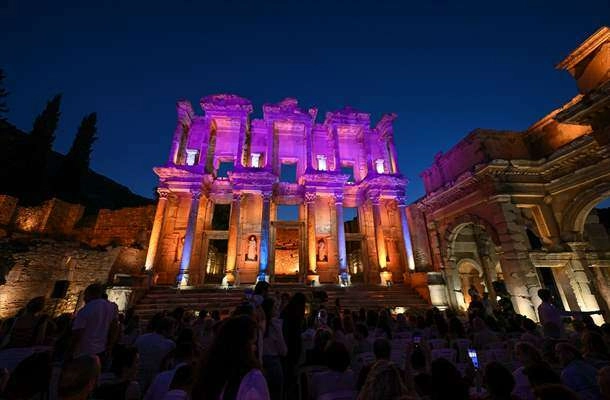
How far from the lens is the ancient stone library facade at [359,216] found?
42.3ft

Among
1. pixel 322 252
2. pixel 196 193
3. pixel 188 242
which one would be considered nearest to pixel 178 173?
pixel 196 193

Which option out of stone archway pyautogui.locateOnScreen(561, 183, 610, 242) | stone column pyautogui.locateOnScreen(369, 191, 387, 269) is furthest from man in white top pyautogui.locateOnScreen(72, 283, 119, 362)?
stone column pyautogui.locateOnScreen(369, 191, 387, 269)

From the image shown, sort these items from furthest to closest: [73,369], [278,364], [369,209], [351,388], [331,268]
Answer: [369,209], [331,268], [278,364], [351,388], [73,369]

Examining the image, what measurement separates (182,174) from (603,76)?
24938 mm

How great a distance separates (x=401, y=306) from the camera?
15.7m

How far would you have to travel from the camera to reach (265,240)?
2047 centimetres

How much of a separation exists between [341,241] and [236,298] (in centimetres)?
961

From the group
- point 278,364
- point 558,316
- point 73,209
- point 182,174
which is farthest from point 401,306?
point 73,209

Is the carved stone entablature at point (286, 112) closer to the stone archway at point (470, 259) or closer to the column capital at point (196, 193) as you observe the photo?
the column capital at point (196, 193)

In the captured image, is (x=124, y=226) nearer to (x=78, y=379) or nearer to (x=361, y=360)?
(x=361, y=360)

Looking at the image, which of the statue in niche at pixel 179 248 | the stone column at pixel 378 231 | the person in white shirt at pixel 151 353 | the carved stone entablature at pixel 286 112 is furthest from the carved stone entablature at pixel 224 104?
the person in white shirt at pixel 151 353

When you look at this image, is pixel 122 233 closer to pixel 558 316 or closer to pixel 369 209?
pixel 369 209

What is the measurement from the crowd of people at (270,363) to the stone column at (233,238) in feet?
43.6

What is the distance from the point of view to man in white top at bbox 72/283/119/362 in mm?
4336
